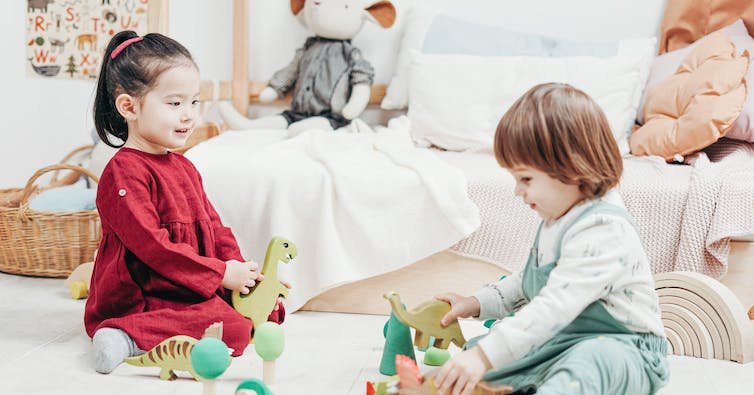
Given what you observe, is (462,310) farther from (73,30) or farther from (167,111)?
(73,30)

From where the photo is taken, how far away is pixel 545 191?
42.0 inches

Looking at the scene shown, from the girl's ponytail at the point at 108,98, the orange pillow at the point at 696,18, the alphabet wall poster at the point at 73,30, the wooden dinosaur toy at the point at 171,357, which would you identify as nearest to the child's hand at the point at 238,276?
the wooden dinosaur toy at the point at 171,357

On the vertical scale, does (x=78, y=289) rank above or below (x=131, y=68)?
below

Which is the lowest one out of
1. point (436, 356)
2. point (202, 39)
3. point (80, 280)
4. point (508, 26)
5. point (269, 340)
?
→ point (80, 280)

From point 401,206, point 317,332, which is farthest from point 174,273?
point 401,206

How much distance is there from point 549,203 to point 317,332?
66 centimetres

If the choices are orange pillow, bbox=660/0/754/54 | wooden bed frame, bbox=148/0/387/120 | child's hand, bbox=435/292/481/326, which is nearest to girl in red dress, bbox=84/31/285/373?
child's hand, bbox=435/292/481/326

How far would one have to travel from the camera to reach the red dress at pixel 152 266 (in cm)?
137

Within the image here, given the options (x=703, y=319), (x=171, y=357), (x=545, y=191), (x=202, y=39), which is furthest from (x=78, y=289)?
(x=703, y=319)

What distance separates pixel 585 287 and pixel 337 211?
2.50ft

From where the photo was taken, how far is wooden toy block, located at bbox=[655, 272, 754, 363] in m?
1.44

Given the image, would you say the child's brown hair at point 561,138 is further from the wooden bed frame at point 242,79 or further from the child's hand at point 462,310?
the wooden bed frame at point 242,79

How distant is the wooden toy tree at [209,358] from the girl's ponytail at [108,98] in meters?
0.54

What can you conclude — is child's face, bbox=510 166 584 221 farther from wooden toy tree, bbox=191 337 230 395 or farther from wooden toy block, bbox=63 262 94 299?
wooden toy block, bbox=63 262 94 299
